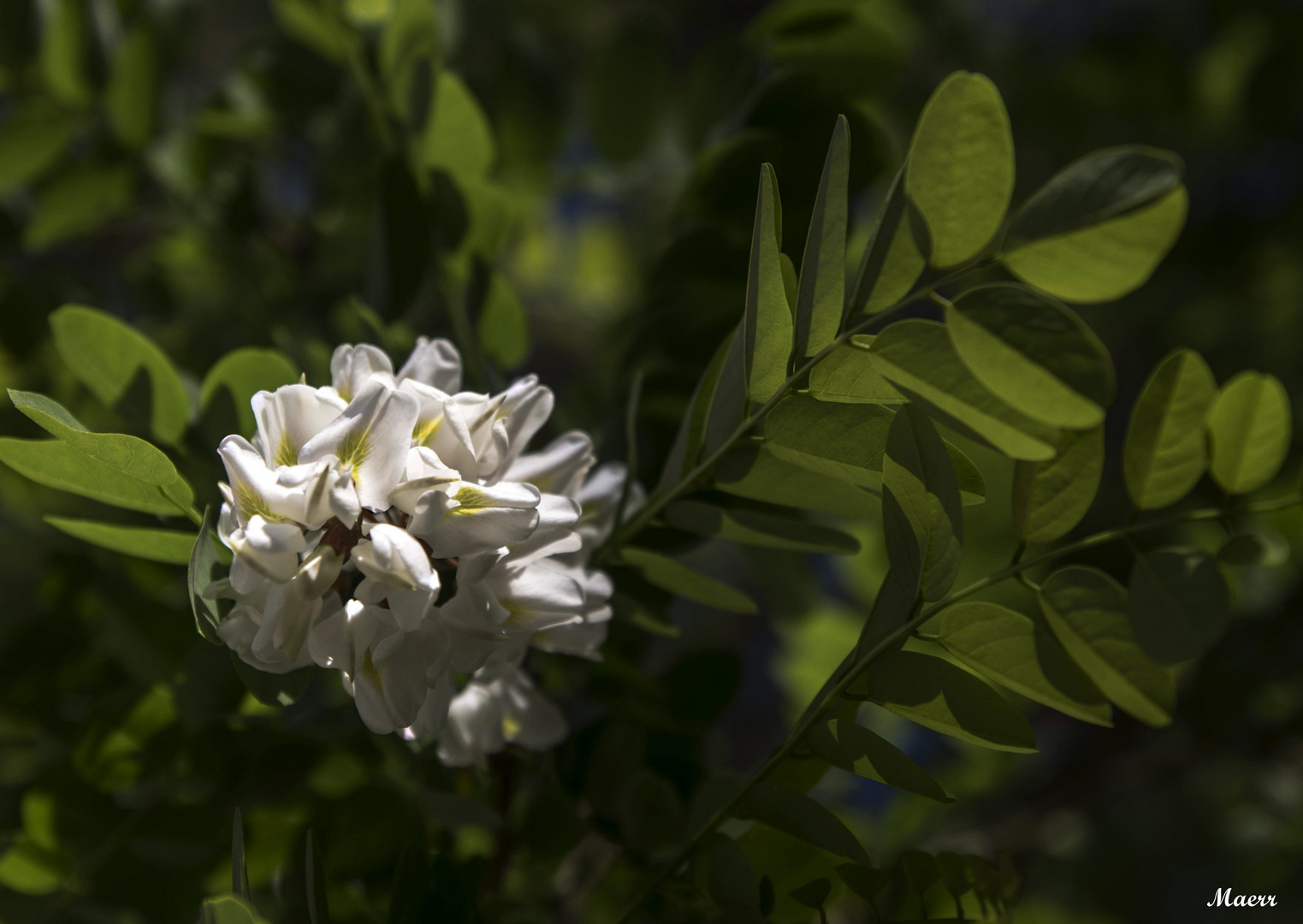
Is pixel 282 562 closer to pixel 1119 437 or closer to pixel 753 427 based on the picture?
→ pixel 753 427

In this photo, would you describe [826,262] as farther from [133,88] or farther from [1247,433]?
[133,88]

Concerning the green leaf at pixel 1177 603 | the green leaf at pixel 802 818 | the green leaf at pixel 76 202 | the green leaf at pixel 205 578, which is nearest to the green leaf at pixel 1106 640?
the green leaf at pixel 1177 603

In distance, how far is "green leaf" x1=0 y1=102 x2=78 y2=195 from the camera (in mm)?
677

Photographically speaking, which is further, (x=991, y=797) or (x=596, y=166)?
(x=991, y=797)

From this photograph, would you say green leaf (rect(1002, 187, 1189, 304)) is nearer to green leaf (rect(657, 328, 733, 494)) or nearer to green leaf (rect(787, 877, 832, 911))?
green leaf (rect(657, 328, 733, 494))

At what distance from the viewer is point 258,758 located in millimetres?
482

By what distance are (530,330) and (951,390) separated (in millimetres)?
564

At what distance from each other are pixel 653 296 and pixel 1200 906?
0.98 meters

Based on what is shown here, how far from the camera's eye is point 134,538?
0.38 m

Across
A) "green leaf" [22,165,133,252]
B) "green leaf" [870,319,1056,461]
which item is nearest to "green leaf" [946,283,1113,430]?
"green leaf" [870,319,1056,461]

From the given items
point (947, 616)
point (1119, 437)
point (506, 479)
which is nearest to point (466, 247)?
point (506, 479)

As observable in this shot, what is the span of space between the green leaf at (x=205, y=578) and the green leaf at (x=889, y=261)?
0.25m

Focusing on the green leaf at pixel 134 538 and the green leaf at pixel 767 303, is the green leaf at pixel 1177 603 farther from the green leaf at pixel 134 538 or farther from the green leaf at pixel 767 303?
the green leaf at pixel 134 538

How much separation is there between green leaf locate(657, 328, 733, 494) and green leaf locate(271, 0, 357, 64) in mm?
329
